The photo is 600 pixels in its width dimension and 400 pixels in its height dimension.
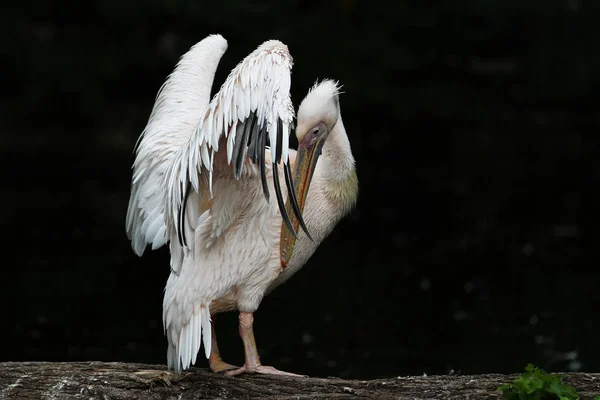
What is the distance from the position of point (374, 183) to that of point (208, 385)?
7.14 metres

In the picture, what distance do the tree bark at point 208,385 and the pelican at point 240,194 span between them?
13 centimetres

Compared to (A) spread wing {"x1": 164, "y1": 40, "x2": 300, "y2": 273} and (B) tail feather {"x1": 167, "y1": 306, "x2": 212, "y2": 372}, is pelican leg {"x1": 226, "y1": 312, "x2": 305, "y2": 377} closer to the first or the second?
(B) tail feather {"x1": 167, "y1": 306, "x2": 212, "y2": 372}


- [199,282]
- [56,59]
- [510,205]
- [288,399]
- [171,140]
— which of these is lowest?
[288,399]

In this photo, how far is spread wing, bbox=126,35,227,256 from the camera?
554 centimetres

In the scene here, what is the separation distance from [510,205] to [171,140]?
236 inches

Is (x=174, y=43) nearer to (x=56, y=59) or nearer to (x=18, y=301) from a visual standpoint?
(x=56, y=59)

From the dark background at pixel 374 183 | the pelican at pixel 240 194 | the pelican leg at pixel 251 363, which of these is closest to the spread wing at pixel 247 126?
the pelican at pixel 240 194

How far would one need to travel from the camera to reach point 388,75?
1598 centimetres

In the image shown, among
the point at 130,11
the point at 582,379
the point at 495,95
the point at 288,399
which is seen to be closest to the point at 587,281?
the point at 582,379

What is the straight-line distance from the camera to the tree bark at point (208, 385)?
457cm

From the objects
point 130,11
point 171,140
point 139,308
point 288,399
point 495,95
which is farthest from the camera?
point 130,11

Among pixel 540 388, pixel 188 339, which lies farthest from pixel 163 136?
pixel 540 388

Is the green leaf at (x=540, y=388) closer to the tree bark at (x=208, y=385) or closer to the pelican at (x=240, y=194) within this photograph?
the tree bark at (x=208, y=385)

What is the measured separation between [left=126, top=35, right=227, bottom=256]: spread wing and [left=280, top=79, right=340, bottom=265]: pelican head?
1.86ft
